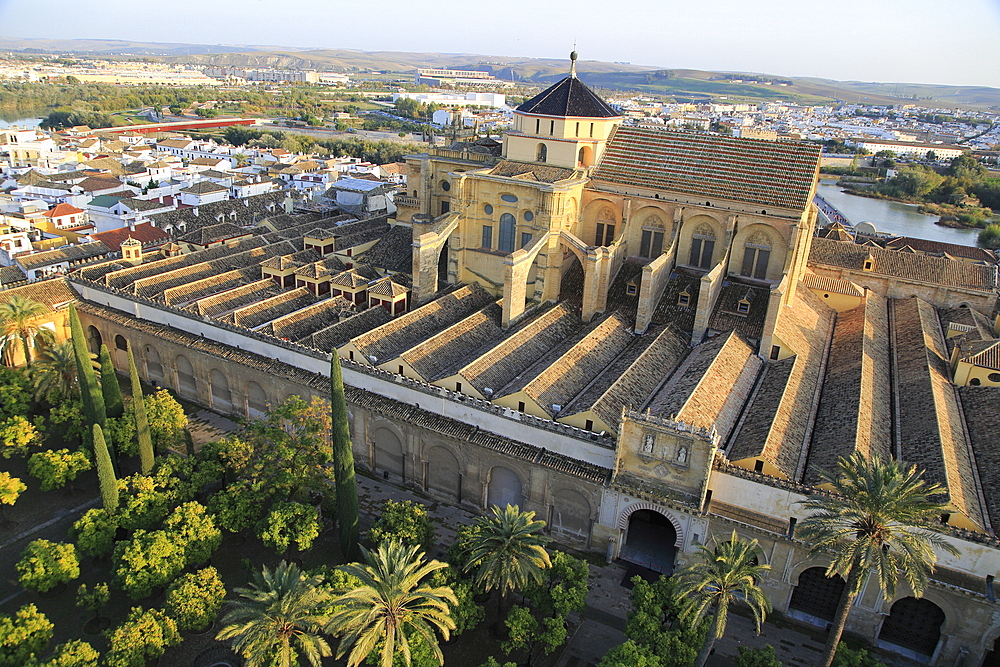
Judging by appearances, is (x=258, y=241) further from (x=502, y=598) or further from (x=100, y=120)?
(x=100, y=120)

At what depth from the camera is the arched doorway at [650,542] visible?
28703 millimetres

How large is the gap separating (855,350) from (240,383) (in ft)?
111

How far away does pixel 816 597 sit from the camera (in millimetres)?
26094

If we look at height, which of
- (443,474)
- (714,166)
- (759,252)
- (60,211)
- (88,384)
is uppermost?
(714,166)

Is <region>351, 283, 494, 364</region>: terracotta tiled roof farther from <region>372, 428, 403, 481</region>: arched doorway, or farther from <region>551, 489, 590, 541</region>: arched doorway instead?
<region>551, 489, 590, 541</region>: arched doorway

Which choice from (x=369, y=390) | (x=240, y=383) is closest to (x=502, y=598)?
(x=369, y=390)

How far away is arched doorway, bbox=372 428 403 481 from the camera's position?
3344 centimetres

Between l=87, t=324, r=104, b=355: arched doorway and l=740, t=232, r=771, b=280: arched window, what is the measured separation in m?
41.0

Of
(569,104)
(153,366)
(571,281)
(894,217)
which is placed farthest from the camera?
(894,217)

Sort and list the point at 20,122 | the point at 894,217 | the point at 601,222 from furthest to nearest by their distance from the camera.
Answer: the point at 20,122 → the point at 894,217 → the point at 601,222

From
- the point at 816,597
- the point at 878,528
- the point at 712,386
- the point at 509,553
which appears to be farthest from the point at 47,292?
the point at 878,528

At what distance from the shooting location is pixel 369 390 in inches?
1337

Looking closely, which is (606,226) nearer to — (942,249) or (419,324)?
(419,324)

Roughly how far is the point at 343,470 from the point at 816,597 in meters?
18.9
